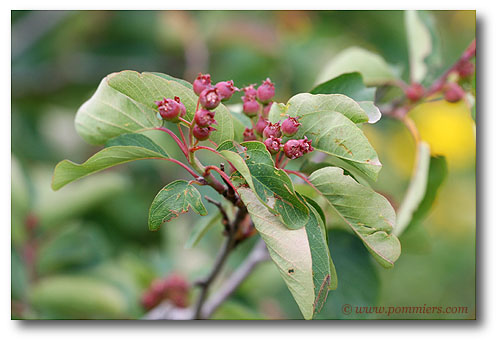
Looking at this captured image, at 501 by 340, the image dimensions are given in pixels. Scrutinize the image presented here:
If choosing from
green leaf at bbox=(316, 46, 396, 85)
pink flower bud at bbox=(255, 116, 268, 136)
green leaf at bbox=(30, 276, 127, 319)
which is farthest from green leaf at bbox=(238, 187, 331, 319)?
green leaf at bbox=(30, 276, 127, 319)

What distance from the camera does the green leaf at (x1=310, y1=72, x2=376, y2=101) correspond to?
35.3 inches

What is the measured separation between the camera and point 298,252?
0.70 meters

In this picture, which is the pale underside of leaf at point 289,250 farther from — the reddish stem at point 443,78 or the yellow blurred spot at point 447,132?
the yellow blurred spot at point 447,132

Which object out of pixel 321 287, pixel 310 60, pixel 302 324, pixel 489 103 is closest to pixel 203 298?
pixel 302 324

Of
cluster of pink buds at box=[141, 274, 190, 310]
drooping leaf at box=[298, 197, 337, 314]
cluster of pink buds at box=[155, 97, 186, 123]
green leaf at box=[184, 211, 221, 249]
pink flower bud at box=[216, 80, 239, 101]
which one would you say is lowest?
cluster of pink buds at box=[141, 274, 190, 310]

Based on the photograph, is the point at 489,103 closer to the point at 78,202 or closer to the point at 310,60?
the point at 310,60

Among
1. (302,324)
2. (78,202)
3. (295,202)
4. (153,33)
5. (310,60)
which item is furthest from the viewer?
(153,33)

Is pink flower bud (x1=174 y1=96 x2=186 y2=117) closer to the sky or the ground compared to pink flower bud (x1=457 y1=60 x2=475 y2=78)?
closer to the sky

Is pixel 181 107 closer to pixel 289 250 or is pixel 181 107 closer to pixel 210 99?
pixel 210 99

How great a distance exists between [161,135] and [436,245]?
1480 millimetres

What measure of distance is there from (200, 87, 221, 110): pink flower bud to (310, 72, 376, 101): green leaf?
0.83 feet

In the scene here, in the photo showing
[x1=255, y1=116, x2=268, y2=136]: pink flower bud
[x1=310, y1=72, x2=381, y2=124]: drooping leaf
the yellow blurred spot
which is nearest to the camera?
[x1=255, y1=116, x2=268, y2=136]: pink flower bud

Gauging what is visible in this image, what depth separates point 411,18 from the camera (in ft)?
4.17

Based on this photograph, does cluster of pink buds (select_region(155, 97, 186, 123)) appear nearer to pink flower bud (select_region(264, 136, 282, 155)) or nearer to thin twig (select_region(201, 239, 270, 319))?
pink flower bud (select_region(264, 136, 282, 155))
